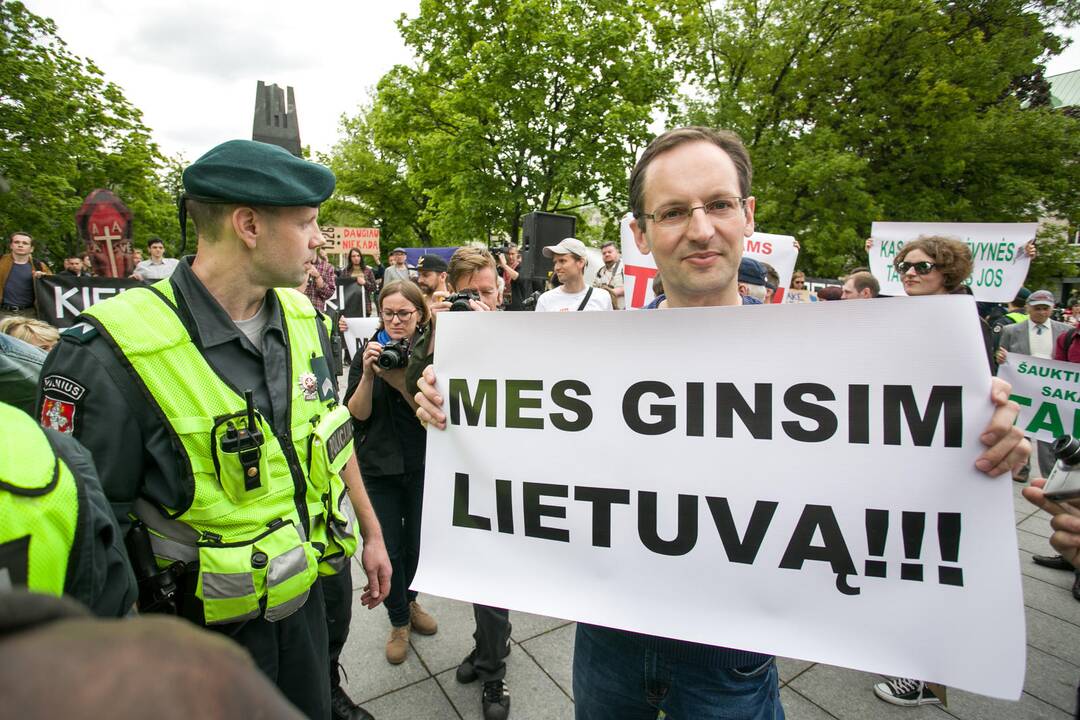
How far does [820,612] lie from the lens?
1311 millimetres

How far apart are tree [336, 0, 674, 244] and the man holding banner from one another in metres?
15.5

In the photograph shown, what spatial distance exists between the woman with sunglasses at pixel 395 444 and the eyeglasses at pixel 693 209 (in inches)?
62.1

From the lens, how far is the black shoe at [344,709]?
8.33ft

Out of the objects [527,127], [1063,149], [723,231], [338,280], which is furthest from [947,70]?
[723,231]

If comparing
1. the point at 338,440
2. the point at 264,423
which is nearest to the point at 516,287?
the point at 338,440

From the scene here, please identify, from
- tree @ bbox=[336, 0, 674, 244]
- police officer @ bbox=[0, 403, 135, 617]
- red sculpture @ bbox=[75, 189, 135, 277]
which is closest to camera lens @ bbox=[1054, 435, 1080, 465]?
police officer @ bbox=[0, 403, 135, 617]

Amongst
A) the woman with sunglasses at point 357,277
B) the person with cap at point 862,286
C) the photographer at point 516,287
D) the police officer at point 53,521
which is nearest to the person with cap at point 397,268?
the woman with sunglasses at point 357,277

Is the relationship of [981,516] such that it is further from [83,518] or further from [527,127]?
[527,127]

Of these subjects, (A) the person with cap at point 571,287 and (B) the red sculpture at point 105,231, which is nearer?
(A) the person with cap at point 571,287

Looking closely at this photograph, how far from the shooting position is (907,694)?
274 centimetres

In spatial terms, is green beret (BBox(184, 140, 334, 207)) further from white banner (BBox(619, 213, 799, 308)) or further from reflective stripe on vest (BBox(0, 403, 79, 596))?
white banner (BBox(619, 213, 799, 308))

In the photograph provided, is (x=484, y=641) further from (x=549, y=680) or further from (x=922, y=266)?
(x=922, y=266)

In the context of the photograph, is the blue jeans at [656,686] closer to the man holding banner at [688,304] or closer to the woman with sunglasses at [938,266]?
the man holding banner at [688,304]

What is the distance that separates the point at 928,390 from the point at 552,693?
2335 mm
